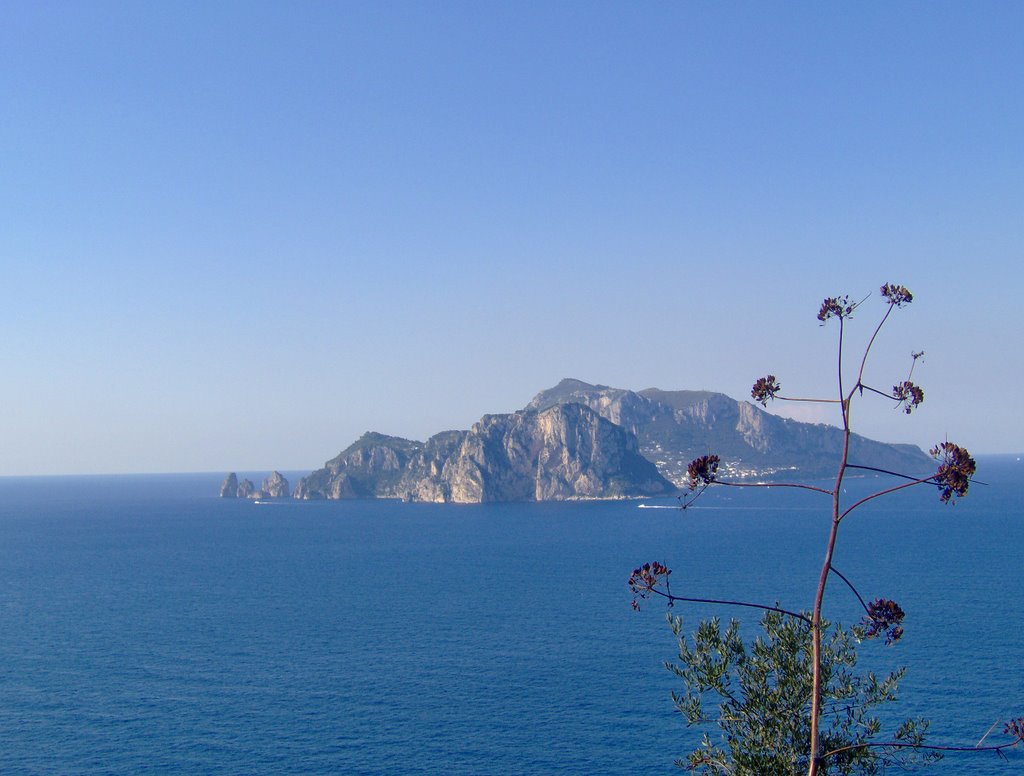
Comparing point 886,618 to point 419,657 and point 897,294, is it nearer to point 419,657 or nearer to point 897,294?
point 897,294

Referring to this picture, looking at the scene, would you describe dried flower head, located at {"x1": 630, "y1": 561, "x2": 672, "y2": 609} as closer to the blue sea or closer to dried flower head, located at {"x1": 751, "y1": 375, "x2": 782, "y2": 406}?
dried flower head, located at {"x1": 751, "y1": 375, "x2": 782, "y2": 406}

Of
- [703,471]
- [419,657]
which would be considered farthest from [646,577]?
[419,657]

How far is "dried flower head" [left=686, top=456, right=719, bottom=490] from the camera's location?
13.1 metres

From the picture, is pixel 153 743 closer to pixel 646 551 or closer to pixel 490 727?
pixel 490 727

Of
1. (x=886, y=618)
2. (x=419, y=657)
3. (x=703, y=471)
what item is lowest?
(x=419, y=657)

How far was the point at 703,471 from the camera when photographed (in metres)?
13.4

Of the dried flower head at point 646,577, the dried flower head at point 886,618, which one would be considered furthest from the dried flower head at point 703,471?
the dried flower head at point 886,618

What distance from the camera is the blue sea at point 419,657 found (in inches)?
2322

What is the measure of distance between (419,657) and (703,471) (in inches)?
3001

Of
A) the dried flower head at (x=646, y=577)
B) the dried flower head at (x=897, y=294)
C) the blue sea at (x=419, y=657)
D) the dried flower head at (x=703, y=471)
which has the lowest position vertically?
the blue sea at (x=419, y=657)

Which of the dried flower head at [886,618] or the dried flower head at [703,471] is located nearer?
the dried flower head at [703,471]

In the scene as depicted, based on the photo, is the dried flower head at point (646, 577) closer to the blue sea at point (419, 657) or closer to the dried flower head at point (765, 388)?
the dried flower head at point (765, 388)

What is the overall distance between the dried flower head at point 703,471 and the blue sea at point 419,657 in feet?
152

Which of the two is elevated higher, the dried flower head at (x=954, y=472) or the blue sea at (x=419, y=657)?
the dried flower head at (x=954, y=472)
